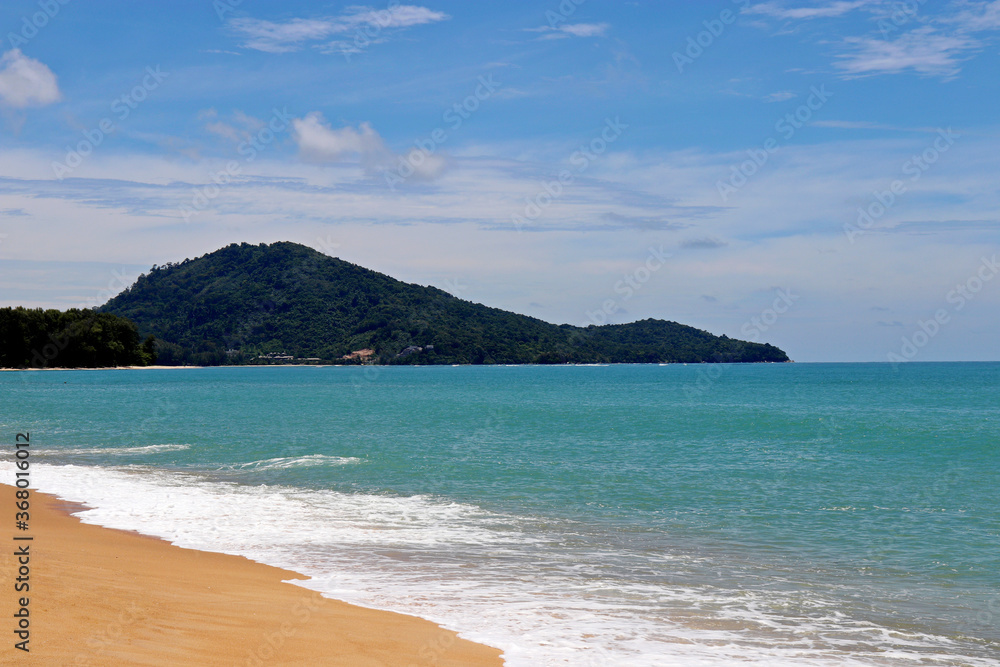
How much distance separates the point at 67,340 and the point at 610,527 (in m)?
154

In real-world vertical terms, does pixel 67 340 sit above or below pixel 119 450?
above

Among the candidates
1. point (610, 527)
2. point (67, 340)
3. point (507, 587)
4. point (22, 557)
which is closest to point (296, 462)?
point (610, 527)

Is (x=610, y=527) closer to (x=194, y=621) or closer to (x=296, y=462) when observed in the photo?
(x=194, y=621)

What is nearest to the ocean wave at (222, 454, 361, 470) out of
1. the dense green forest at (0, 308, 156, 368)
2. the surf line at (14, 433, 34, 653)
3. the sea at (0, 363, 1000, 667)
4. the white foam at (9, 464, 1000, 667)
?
the sea at (0, 363, 1000, 667)

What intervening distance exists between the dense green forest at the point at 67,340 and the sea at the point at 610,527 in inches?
4625

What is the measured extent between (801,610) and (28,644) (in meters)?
8.64

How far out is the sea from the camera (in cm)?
862

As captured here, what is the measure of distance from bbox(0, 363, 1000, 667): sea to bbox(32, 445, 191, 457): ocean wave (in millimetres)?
329

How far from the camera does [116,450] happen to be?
28891 millimetres

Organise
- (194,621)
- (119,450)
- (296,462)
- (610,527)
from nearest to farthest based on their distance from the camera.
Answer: (194,621) < (610,527) < (296,462) < (119,450)

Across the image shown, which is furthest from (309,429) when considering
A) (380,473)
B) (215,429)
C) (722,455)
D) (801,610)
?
(801,610)

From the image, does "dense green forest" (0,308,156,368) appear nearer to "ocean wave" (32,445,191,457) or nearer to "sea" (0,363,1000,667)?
"sea" (0,363,1000,667)

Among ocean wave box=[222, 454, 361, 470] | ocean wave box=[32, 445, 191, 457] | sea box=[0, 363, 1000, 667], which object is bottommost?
ocean wave box=[32, 445, 191, 457]

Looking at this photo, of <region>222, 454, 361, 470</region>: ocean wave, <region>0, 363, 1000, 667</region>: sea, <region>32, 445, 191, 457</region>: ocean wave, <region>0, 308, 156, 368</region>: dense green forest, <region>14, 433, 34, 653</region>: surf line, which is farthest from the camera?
<region>0, 308, 156, 368</region>: dense green forest
